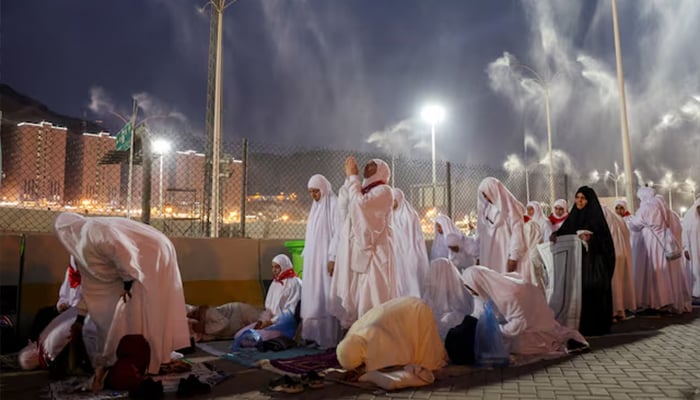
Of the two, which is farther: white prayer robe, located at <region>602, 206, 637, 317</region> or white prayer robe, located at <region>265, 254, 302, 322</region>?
white prayer robe, located at <region>602, 206, 637, 317</region>

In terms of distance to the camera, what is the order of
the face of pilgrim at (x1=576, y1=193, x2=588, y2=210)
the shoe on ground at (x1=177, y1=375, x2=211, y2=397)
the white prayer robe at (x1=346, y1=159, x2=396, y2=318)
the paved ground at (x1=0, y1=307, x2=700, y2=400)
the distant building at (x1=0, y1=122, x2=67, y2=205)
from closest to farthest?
the paved ground at (x1=0, y1=307, x2=700, y2=400), the shoe on ground at (x1=177, y1=375, x2=211, y2=397), the white prayer robe at (x1=346, y1=159, x2=396, y2=318), the face of pilgrim at (x1=576, y1=193, x2=588, y2=210), the distant building at (x1=0, y1=122, x2=67, y2=205)

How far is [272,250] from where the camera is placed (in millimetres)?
8516

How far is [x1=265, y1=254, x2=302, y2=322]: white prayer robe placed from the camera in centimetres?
647

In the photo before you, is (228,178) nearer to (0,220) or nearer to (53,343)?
(0,220)

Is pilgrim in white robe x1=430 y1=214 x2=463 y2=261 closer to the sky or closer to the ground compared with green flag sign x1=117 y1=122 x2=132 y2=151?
closer to the ground

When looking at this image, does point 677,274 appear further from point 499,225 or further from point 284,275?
point 284,275

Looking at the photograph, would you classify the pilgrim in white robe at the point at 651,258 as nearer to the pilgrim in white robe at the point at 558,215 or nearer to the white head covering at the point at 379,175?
the pilgrim in white robe at the point at 558,215

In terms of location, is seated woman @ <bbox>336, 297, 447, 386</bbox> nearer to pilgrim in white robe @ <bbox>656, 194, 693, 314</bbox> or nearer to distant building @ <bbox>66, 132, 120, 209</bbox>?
pilgrim in white robe @ <bbox>656, 194, 693, 314</bbox>

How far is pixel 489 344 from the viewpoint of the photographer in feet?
15.8

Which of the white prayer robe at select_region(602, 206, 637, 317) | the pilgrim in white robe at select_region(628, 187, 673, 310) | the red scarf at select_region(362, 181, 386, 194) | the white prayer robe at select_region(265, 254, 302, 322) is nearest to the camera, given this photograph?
the red scarf at select_region(362, 181, 386, 194)

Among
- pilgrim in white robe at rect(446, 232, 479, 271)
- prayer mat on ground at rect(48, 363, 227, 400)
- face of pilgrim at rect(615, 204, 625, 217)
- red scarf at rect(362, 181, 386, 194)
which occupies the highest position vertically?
red scarf at rect(362, 181, 386, 194)

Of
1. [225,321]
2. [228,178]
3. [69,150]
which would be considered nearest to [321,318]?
[225,321]

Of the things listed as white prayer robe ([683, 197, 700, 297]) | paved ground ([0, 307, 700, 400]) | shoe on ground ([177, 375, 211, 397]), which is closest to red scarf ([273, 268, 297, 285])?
paved ground ([0, 307, 700, 400])

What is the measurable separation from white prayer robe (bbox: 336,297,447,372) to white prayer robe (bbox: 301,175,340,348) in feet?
5.49
